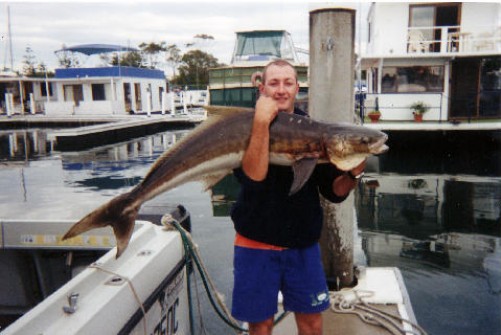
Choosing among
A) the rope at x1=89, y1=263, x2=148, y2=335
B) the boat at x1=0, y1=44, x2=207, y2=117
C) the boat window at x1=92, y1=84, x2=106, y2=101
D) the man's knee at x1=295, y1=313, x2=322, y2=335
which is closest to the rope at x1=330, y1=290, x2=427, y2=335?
the man's knee at x1=295, y1=313, x2=322, y2=335

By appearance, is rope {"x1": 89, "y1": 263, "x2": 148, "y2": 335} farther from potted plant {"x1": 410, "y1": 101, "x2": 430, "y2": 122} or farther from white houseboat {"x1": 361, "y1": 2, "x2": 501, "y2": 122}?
white houseboat {"x1": 361, "y1": 2, "x2": 501, "y2": 122}

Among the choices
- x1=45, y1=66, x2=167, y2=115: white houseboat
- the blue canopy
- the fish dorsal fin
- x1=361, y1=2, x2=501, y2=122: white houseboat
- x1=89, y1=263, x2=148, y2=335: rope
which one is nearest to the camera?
the fish dorsal fin

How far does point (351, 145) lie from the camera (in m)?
2.44

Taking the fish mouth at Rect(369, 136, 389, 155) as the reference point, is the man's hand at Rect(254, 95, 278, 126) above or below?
above

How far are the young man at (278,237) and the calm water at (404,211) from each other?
7.30 feet

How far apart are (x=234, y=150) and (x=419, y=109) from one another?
1850cm

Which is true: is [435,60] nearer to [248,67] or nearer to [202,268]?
[248,67]

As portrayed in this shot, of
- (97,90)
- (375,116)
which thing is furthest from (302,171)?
(97,90)

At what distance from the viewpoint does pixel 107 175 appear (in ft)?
48.0

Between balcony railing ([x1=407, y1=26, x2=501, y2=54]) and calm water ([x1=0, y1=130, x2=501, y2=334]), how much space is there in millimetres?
5047

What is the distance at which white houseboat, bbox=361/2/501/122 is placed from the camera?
65.7 ft

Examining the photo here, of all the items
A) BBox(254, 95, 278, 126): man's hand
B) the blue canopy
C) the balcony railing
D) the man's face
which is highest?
the blue canopy

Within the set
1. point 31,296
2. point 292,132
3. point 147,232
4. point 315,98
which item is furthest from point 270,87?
Answer: point 31,296

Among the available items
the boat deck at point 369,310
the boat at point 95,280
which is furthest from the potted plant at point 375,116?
the boat deck at point 369,310
